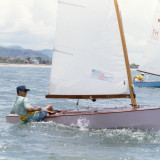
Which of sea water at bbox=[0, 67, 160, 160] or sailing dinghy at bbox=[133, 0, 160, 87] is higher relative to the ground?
sailing dinghy at bbox=[133, 0, 160, 87]

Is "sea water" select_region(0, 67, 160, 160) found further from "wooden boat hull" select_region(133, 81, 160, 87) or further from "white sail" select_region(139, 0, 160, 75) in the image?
"wooden boat hull" select_region(133, 81, 160, 87)

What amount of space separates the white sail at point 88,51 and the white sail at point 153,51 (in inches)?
364

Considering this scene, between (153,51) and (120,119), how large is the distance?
11139 mm

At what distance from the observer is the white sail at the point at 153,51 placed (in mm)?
19719

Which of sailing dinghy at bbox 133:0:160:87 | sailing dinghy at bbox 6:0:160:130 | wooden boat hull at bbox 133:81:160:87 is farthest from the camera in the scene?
wooden boat hull at bbox 133:81:160:87

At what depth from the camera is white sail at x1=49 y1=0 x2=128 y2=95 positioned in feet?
35.9

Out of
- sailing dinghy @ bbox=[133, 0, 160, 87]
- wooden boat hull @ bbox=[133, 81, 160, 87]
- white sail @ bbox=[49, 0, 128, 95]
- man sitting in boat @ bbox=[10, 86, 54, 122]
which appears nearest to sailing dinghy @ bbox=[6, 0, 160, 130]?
white sail @ bbox=[49, 0, 128, 95]

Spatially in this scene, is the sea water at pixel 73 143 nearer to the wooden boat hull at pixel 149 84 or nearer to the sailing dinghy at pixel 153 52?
the sailing dinghy at pixel 153 52

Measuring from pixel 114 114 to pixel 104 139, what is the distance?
2.53ft

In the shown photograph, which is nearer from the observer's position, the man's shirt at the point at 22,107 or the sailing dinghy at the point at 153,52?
the man's shirt at the point at 22,107

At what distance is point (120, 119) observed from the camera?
10.3 m

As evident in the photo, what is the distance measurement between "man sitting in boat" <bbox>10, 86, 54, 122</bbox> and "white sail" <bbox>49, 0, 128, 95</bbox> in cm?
74

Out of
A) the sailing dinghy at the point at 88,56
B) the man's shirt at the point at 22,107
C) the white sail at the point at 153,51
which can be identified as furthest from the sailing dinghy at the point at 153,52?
the man's shirt at the point at 22,107

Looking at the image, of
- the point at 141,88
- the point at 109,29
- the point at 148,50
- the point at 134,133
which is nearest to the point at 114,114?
the point at 134,133
